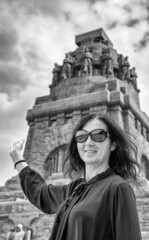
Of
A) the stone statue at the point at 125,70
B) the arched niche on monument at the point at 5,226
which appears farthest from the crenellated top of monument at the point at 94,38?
the arched niche on monument at the point at 5,226

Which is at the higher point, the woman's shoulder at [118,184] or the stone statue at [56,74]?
the stone statue at [56,74]

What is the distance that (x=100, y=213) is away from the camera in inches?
67.4

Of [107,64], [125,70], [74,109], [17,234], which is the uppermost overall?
[125,70]

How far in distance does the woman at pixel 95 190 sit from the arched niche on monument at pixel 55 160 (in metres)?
13.3

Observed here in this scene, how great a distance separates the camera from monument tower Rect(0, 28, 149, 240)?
15.9 m

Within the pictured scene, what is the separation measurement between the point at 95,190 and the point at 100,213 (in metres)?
0.20

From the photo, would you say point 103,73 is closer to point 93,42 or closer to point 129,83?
point 129,83

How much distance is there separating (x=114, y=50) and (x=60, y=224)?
77.4ft

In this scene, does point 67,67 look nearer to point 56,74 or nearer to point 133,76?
point 56,74

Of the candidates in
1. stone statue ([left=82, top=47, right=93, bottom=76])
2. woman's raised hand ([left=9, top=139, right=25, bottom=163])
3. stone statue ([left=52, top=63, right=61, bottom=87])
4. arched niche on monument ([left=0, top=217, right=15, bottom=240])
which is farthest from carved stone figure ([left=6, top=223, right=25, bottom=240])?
stone statue ([left=52, top=63, right=61, bottom=87])

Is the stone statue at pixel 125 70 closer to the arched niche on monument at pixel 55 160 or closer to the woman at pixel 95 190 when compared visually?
the arched niche on monument at pixel 55 160

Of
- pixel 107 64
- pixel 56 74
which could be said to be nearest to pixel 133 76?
pixel 107 64

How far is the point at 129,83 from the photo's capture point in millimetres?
22266

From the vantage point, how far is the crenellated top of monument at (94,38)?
2573 centimetres
